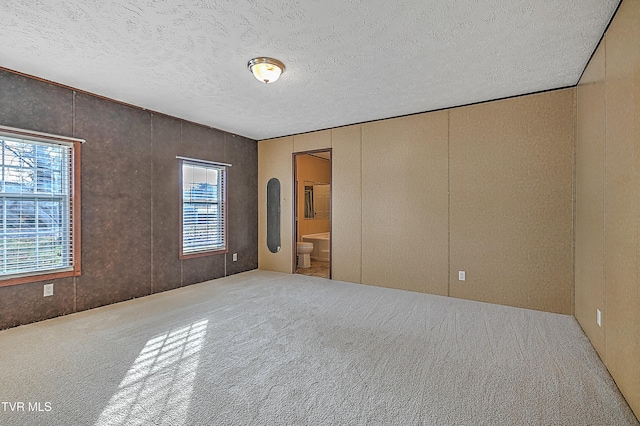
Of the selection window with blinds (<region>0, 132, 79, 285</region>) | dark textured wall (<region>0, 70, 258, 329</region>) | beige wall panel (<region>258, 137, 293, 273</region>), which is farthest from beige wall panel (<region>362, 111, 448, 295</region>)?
window with blinds (<region>0, 132, 79, 285</region>)

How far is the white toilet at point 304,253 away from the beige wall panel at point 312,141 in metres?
1.99

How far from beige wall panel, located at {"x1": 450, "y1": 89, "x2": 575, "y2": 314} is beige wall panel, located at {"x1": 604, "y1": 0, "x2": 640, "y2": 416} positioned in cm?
129

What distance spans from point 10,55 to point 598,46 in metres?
5.11

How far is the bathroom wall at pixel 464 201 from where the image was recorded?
3.59 m

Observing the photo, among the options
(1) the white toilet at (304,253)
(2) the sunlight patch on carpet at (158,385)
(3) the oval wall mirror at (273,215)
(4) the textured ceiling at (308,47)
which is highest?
(4) the textured ceiling at (308,47)

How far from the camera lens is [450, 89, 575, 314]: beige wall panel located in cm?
354

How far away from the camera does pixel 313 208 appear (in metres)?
7.89

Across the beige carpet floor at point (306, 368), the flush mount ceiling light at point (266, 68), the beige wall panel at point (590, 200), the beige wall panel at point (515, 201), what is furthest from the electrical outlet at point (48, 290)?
the beige wall panel at point (590, 200)

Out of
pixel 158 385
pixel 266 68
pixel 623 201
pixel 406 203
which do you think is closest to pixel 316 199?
pixel 406 203

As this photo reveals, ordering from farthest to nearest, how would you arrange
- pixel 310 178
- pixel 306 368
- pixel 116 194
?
pixel 310 178
pixel 116 194
pixel 306 368

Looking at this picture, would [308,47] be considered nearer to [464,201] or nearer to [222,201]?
[464,201]

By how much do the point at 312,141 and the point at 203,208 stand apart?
2.21 metres

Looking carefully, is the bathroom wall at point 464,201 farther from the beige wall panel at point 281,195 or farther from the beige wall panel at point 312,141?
the beige wall panel at point 281,195

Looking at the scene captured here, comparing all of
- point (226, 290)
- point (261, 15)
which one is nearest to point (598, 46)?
point (261, 15)
